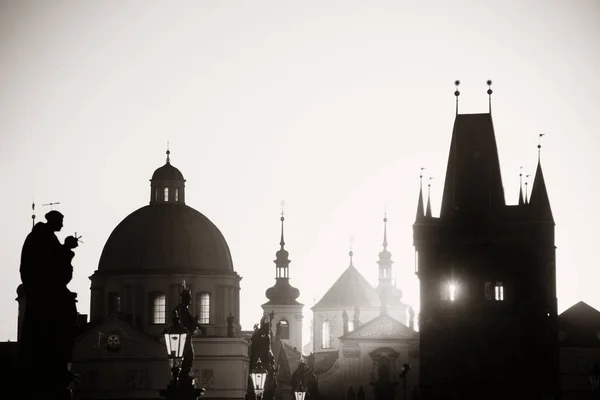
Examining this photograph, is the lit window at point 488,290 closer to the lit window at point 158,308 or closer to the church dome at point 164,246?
the church dome at point 164,246

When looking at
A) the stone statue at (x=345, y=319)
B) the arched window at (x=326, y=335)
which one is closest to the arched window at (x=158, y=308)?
the stone statue at (x=345, y=319)

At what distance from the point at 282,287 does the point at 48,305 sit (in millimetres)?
139743

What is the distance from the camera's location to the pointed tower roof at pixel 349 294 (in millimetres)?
171375

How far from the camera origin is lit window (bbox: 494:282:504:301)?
113375 mm

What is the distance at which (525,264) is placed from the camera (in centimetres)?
11381

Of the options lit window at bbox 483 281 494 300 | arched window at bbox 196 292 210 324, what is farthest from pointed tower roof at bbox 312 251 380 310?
lit window at bbox 483 281 494 300

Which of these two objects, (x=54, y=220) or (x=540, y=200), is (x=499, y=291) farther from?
(x=54, y=220)

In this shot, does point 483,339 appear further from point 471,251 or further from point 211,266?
point 211,266

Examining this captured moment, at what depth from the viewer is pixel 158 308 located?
131 metres

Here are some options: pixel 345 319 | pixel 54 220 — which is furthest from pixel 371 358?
pixel 54 220

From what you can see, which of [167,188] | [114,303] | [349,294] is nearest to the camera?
[114,303]

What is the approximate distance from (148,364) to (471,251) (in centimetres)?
2930

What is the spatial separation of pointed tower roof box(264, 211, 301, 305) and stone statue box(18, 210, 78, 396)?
5434 inches

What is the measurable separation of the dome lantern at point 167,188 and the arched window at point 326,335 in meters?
36.8
